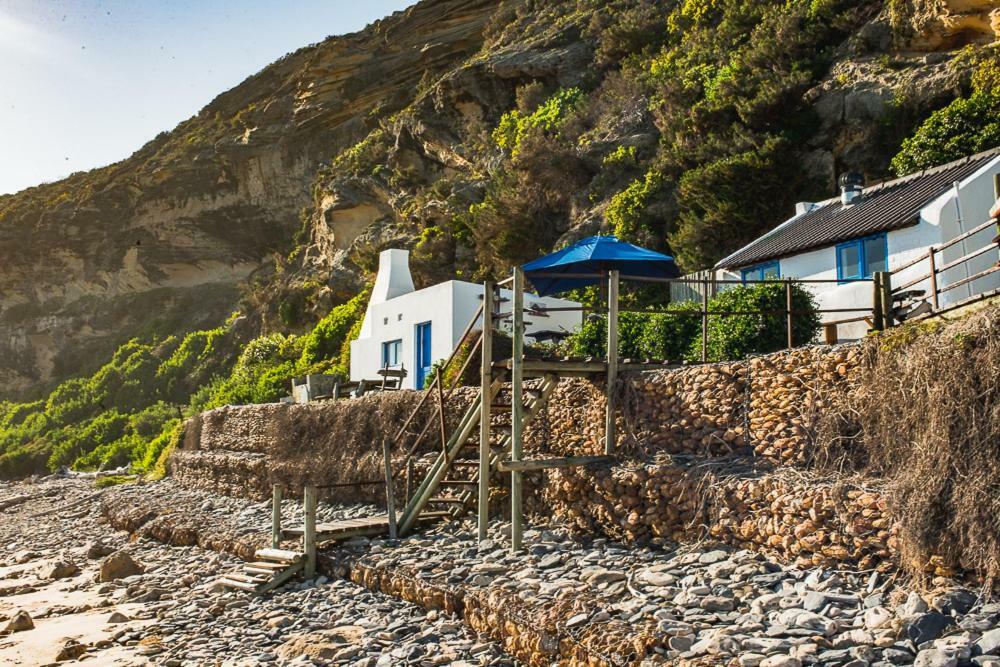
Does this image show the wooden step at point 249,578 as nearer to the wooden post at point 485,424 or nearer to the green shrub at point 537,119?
the wooden post at point 485,424

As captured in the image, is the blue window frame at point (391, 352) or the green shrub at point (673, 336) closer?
the green shrub at point (673, 336)

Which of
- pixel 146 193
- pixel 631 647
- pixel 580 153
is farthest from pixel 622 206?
pixel 146 193

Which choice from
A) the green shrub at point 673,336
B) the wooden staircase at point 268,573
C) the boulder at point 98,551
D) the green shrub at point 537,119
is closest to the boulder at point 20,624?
the wooden staircase at point 268,573

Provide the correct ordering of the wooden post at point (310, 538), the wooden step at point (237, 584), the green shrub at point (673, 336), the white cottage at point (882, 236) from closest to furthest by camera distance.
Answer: the wooden step at point (237, 584) → the wooden post at point (310, 538) → the green shrub at point (673, 336) → the white cottage at point (882, 236)

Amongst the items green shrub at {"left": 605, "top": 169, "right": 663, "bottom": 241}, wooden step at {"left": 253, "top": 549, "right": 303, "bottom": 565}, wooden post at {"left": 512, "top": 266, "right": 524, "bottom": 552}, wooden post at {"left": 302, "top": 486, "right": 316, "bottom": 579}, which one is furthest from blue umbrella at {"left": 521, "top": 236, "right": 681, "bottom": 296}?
green shrub at {"left": 605, "top": 169, "right": 663, "bottom": 241}

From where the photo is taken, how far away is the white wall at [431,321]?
21578 mm

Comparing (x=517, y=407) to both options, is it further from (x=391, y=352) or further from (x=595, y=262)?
(x=391, y=352)

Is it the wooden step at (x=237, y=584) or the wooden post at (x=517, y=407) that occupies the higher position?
the wooden post at (x=517, y=407)

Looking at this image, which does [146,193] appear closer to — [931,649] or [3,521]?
[3,521]

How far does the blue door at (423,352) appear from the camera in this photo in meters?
22.6

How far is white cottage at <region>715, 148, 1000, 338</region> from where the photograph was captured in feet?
50.1

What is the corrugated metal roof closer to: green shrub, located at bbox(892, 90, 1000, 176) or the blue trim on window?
the blue trim on window

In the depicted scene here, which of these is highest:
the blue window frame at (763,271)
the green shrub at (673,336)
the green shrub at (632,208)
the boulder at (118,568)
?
the green shrub at (632,208)

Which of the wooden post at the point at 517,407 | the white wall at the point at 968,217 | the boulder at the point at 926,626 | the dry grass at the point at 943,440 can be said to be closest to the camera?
→ the boulder at the point at 926,626
